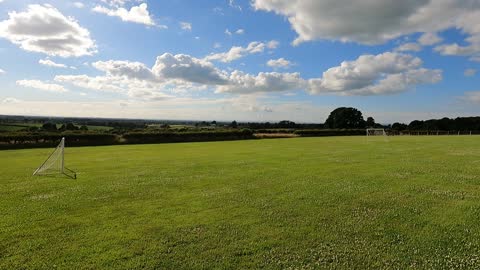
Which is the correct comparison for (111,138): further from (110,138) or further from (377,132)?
(377,132)

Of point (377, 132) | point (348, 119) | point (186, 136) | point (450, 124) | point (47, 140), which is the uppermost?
point (348, 119)

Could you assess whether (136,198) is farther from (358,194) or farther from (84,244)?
(358,194)

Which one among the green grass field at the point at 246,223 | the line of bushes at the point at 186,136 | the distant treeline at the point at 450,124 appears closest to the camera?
the green grass field at the point at 246,223

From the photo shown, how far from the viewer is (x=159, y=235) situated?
28.3 feet

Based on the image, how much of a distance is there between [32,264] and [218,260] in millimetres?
3924

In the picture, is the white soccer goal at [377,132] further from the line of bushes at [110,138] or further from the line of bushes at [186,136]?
the line of bushes at [186,136]

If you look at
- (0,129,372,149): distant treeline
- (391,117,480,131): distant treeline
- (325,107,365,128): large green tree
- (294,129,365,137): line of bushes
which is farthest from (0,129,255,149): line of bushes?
(325,107,365,128): large green tree

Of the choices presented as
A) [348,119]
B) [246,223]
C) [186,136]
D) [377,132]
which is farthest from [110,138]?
[348,119]

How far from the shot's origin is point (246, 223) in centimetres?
948

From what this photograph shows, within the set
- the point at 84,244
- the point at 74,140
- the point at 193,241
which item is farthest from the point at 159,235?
the point at 74,140

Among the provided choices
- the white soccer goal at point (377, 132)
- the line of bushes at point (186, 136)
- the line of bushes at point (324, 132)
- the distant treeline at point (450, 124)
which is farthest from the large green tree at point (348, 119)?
the line of bushes at point (186, 136)

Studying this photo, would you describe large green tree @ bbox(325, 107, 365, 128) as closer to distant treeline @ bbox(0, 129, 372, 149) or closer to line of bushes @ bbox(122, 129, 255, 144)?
distant treeline @ bbox(0, 129, 372, 149)

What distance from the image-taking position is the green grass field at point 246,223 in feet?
23.8

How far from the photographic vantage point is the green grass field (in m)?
7.25
